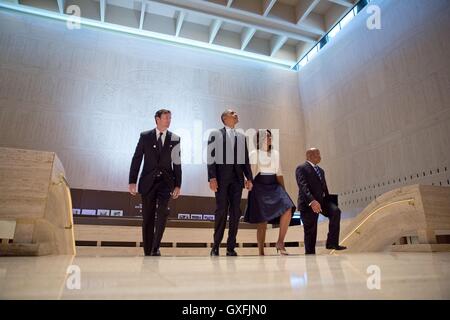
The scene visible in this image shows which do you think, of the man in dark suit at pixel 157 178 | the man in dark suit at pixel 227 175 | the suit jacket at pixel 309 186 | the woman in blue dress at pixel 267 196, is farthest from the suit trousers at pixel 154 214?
the suit jacket at pixel 309 186

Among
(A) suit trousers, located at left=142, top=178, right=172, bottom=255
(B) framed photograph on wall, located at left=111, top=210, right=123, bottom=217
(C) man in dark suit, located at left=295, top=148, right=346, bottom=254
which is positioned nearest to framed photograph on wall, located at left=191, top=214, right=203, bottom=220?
(B) framed photograph on wall, located at left=111, top=210, right=123, bottom=217

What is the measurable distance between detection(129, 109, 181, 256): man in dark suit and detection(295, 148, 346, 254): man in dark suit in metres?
1.88

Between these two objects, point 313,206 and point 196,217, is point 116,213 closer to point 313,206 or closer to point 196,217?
point 196,217

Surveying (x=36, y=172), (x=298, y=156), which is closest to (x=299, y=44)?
(x=298, y=156)

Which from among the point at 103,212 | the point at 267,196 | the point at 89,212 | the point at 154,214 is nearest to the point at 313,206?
the point at 267,196

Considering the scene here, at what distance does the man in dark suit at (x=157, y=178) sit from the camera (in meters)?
3.79

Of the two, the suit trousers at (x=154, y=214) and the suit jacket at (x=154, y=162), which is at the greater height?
the suit jacket at (x=154, y=162)

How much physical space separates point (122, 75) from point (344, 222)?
327 inches

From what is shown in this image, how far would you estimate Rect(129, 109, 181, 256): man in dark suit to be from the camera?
3795mm

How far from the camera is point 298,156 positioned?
1198cm

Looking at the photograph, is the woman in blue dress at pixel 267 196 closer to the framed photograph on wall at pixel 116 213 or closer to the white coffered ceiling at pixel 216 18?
the framed photograph on wall at pixel 116 213

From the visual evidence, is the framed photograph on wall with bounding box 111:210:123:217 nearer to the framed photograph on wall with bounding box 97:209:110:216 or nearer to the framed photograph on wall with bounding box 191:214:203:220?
the framed photograph on wall with bounding box 97:209:110:216

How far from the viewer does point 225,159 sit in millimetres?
3984
